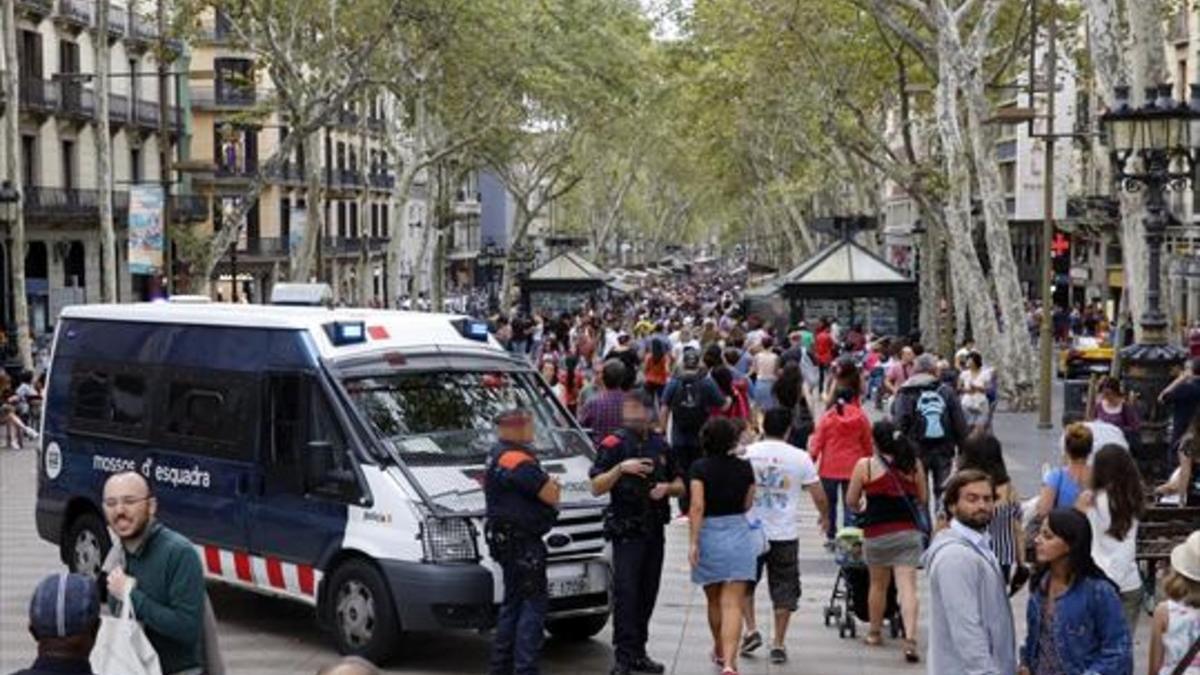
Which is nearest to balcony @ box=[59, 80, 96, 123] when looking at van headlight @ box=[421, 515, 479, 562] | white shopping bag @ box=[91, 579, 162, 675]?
van headlight @ box=[421, 515, 479, 562]

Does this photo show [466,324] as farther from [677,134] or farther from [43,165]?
[677,134]

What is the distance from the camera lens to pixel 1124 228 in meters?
17.9

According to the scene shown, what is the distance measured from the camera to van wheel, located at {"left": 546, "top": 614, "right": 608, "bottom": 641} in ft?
35.5

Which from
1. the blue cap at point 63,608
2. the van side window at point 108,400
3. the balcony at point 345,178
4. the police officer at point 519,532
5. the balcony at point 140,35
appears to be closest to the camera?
the blue cap at point 63,608

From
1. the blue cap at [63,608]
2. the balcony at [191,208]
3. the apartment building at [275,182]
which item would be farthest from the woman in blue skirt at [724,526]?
the balcony at [191,208]

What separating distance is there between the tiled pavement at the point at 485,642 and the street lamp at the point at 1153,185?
2.89 m

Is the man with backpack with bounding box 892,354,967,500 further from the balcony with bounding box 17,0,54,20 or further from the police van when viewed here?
the balcony with bounding box 17,0,54,20

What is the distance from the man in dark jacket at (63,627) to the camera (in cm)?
498

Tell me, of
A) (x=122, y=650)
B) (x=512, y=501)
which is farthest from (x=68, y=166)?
(x=122, y=650)

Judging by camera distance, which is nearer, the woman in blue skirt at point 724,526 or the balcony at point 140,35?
the woman in blue skirt at point 724,526

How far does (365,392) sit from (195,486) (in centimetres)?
150

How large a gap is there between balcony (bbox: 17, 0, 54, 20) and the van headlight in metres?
36.2

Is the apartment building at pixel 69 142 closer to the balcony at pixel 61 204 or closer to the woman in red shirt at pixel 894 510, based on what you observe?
the balcony at pixel 61 204

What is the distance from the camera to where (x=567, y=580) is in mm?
10094
